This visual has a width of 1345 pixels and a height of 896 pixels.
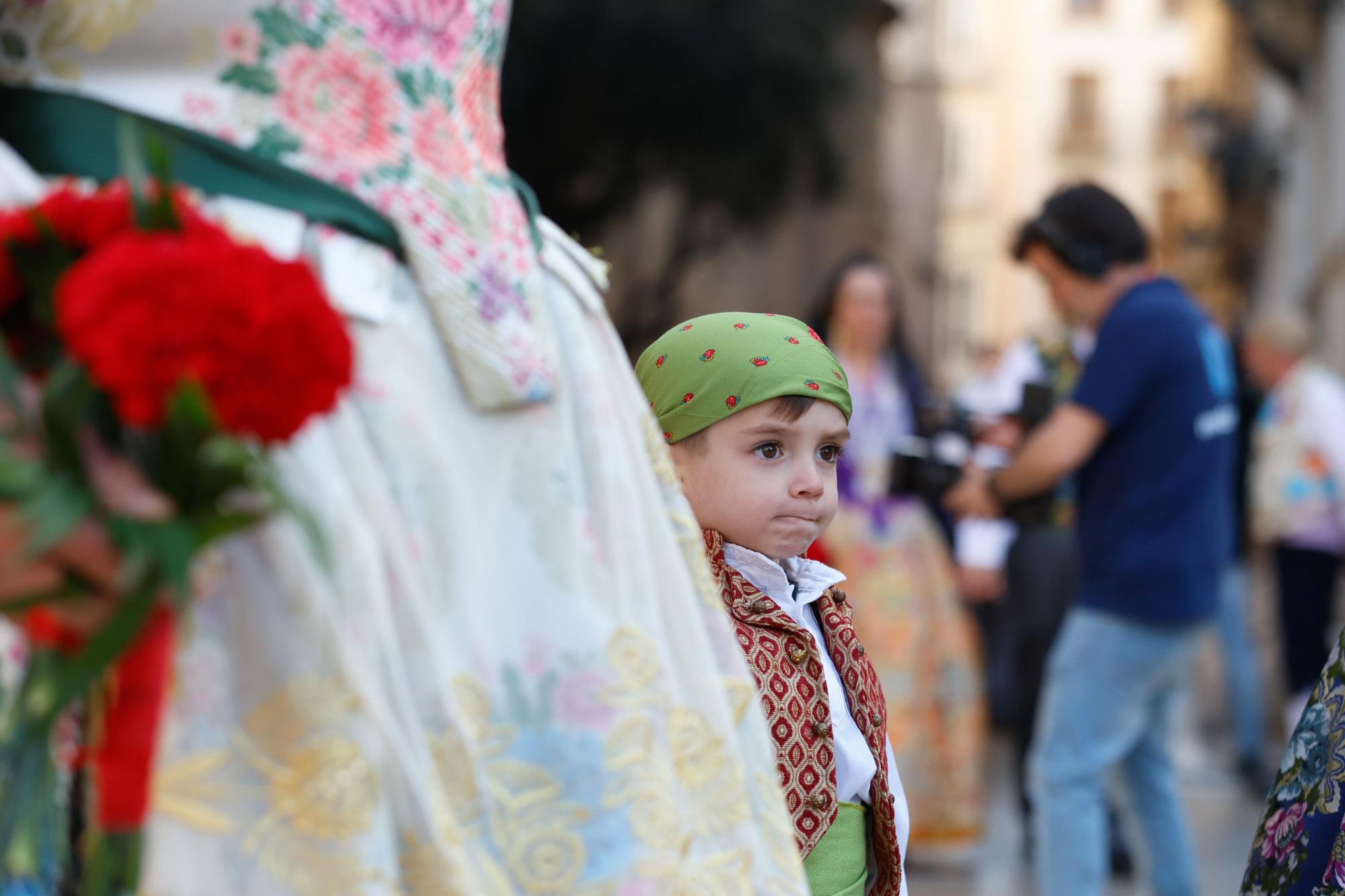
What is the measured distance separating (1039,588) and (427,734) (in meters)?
5.05

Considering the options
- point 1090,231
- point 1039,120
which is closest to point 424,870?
point 1090,231

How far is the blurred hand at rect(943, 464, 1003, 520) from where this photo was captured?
452cm

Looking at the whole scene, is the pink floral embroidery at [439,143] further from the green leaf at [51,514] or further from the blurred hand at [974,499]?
the blurred hand at [974,499]

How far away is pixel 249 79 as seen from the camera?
1.53m

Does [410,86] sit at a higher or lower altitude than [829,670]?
higher

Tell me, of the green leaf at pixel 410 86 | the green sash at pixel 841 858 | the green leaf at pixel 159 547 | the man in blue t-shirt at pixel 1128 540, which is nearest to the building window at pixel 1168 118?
the man in blue t-shirt at pixel 1128 540

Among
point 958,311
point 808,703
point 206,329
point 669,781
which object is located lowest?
point 958,311

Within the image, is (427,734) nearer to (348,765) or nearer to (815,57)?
(348,765)

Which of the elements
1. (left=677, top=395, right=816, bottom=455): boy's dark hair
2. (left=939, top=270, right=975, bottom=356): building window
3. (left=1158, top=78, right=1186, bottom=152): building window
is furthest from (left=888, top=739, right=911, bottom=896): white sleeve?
(left=939, top=270, right=975, bottom=356): building window

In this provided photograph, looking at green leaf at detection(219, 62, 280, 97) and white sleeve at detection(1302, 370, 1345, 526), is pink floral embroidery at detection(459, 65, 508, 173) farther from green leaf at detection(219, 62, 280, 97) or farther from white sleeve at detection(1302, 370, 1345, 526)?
white sleeve at detection(1302, 370, 1345, 526)

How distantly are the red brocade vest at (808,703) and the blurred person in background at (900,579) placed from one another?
10.0 feet

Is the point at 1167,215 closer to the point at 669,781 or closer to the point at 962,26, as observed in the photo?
the point at 962,26

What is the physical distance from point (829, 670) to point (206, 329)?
1.22 metres

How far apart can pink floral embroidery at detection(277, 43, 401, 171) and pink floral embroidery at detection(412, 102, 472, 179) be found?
0.02 m
